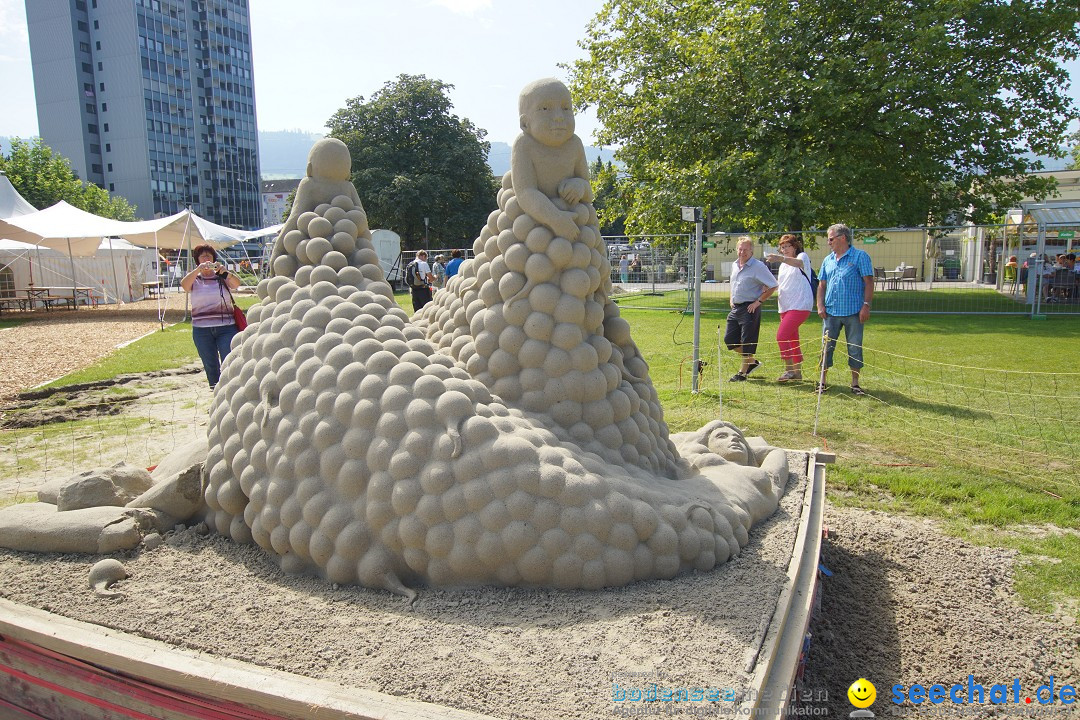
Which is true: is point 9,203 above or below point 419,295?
above

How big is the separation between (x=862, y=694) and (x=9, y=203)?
2167 centimetres

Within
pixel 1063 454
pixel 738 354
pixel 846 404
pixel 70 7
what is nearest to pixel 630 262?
pixel 738 354

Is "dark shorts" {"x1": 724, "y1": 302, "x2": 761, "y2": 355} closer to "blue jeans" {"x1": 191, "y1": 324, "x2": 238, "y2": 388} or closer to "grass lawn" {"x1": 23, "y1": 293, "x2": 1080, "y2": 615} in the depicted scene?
"grass lawn" {"x1": 23, "y1": 293, "x2": 1080, "y2": 615}

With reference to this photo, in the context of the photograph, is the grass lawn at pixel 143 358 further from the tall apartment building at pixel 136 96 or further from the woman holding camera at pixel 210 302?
the tall apartment building at pixel 136 96

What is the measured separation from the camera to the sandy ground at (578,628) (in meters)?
2.26

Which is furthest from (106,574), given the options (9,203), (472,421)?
(9,203)

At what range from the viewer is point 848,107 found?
15617 millimetres

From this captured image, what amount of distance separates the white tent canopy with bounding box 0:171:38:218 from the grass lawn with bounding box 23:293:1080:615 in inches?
346

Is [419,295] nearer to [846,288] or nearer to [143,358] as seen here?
[143,358]

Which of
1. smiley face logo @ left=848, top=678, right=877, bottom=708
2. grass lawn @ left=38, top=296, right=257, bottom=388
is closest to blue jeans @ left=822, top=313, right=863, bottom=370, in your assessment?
smiley face logo @ left=848, top=678, right=877, bottom=708

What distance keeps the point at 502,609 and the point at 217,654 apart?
1.02m

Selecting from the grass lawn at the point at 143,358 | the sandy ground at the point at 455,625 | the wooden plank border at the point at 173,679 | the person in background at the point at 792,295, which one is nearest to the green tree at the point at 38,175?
the grass lawn at the point at 143,358

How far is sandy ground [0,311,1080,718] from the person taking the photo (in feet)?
7.41

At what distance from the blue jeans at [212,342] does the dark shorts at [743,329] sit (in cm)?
546
